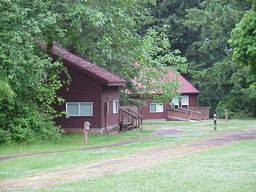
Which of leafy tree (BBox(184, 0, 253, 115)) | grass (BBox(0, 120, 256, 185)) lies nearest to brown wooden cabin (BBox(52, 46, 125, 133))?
grass (BBox(0, 120, 256, 185))

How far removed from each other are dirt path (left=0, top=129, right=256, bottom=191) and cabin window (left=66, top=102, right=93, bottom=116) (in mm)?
9398

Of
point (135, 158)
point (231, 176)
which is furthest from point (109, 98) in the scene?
point (231, 176)

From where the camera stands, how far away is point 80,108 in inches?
1244

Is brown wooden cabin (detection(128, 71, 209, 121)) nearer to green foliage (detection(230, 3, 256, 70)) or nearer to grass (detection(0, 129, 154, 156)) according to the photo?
grass (detection(0, 129, 154, 156))

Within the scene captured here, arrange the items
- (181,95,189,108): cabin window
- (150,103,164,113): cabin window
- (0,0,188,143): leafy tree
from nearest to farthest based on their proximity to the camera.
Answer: (0,0,188,143): leafy tree
(150,103,164,113): cabin window
(181,95,189,108): cabin window

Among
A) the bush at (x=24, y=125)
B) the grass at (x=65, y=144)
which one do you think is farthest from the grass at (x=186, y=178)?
the bush at (x=24, y=125)

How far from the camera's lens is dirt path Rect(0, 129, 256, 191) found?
44.0 ft

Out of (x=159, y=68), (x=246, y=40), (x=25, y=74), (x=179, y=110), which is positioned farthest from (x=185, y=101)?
(x=246, y=40)

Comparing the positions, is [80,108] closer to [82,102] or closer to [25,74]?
[82,102]

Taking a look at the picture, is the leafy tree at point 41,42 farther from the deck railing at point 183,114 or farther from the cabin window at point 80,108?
the deck railing at point 183,114

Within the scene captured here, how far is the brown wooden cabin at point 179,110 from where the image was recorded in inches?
1919

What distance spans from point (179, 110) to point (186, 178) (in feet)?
120

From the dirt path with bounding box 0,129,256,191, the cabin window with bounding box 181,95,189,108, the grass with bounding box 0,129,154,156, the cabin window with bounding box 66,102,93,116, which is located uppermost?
the cabin window with bounding box 181,95,189,108

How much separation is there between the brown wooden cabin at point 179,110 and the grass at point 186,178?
31.3 meters
